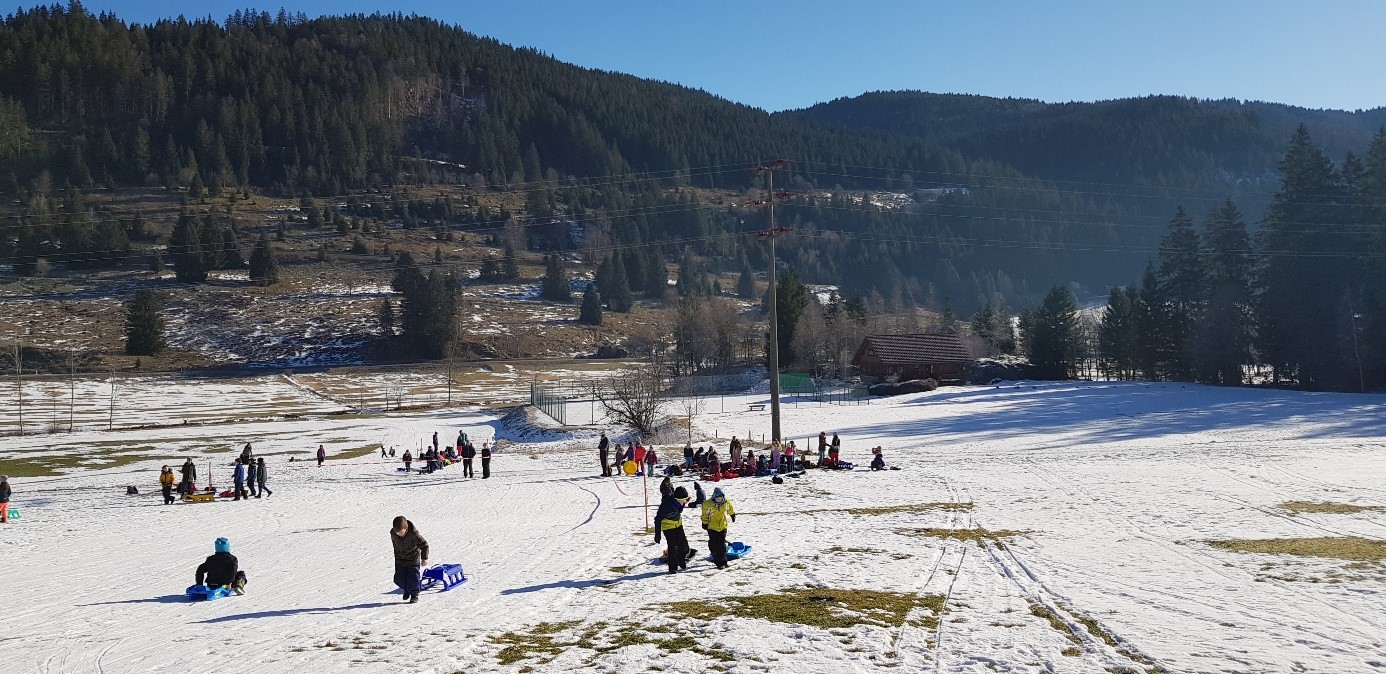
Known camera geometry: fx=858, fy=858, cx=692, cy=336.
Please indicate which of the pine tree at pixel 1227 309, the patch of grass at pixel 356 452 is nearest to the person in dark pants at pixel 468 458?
the patch of grass at pixel 356 452

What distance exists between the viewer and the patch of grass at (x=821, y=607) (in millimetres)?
10938

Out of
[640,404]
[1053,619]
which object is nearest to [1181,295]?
[640,404]

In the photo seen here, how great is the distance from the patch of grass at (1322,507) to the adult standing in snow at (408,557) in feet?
61.1

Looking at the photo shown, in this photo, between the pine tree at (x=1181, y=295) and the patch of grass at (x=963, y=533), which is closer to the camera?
the patch of grass at (x=963, y=533)

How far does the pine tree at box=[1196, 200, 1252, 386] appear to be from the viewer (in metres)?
64.8

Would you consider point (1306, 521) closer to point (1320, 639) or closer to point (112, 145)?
point (1320, 639)

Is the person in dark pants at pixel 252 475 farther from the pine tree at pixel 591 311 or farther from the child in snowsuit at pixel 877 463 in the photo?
the pine tree at pixel 591 311

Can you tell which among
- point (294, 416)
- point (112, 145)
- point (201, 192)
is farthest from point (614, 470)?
point (112, 145)

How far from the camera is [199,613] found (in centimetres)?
1250

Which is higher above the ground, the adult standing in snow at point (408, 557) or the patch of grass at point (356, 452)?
the adult standing in snow at point (408, 557)

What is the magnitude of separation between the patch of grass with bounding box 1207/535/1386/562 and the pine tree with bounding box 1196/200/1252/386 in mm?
56117

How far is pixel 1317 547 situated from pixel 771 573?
32.3ft

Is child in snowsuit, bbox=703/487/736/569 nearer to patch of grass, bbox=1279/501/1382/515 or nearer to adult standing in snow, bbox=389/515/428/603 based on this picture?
adult standing in snow, bbox=389/515/428/603

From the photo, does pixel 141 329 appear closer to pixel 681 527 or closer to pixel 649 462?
pixel 649 462
